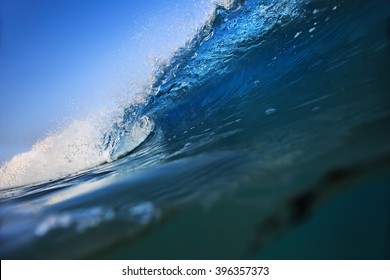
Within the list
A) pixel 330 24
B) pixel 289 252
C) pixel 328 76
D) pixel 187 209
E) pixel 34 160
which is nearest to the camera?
pixel 289 252

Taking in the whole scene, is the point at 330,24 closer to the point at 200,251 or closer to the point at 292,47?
the point at 292,47

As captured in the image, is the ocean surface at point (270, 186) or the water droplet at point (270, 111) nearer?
the ocean surface at point (270, 186)

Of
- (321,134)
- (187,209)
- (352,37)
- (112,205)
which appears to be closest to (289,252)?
(187,209)

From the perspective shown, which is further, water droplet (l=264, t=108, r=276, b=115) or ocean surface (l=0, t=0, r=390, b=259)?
water droplet (l=264, t=108, r=276, b=115)

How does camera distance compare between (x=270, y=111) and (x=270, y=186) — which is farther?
(x=270, y=111)

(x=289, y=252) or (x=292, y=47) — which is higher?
(x=292, y=47)

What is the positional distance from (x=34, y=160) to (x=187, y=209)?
6.64 metres

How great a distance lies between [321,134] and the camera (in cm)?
183

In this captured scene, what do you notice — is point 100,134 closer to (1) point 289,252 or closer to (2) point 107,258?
(2) point 107,258

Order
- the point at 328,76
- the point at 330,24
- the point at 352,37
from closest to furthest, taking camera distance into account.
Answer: the point at 328,76 < the point at 352,37 < the point at 330,24

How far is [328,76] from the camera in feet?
10.5

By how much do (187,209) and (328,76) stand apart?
2.60m

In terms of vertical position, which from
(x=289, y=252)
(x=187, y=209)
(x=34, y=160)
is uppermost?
(x=34, y=160)
